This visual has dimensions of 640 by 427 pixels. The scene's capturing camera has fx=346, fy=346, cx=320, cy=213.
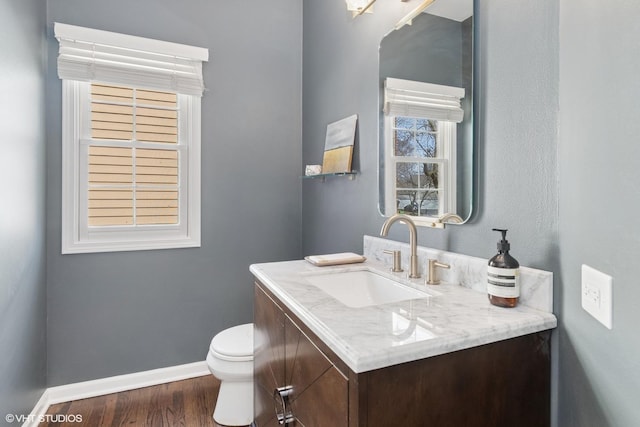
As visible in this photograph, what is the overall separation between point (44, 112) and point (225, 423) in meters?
2.02

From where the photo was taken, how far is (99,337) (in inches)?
84.7

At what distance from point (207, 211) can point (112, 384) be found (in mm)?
1221

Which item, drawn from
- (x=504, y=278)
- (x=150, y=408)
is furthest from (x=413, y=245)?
(x=150, y=408)

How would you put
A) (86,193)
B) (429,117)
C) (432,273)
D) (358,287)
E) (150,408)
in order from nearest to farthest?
(432,273) < (429,117) < (358,287) < (150,408) < (86,193)

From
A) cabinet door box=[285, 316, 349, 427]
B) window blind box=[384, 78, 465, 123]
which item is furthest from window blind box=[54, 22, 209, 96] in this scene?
cabinet door box=[285, 316, 349, 427]

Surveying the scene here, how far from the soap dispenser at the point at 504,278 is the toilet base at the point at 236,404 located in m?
1.39

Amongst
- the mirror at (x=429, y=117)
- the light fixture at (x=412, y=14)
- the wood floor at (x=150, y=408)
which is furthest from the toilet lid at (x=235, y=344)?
the light fixture at (x=412, y=14)

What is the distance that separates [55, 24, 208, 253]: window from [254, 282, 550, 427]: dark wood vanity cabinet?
1.61 meters

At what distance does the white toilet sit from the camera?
1769mm

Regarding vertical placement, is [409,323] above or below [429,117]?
below

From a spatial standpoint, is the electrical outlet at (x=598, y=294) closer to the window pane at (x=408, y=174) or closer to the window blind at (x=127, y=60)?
the window pane at (x=408, y=174)

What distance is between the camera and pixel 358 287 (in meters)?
1.52

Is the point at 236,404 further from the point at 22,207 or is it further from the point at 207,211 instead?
the point at 22,207

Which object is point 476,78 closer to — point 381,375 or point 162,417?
point 381,375
